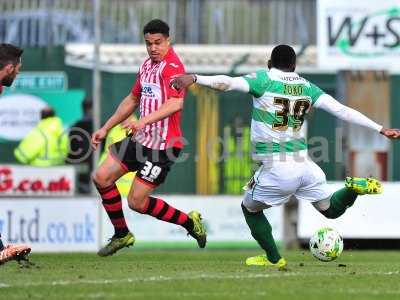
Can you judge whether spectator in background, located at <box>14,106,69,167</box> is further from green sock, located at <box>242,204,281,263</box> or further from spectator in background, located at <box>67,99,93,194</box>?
green sock, located at <box>242,204,281,263</box>

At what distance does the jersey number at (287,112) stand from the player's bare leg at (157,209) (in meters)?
1.90

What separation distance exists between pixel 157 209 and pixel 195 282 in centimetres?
296

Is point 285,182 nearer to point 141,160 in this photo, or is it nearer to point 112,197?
point 141,160

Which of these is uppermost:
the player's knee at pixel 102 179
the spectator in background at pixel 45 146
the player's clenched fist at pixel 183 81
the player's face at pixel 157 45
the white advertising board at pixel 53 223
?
the player's face at pixel 157 45

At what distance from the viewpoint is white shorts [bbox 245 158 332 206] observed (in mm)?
11055

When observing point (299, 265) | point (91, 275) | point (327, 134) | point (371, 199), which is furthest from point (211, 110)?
point (91, 275)

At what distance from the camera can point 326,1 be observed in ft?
72.4

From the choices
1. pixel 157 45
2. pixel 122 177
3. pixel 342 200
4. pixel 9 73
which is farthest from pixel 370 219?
pixel 9 73

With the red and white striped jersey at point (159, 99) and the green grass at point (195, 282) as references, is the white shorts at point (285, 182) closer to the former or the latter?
the green grass at point (195, 282)

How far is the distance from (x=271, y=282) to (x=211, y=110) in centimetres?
1233

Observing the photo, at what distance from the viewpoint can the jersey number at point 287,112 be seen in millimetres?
11008

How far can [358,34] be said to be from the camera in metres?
22.0

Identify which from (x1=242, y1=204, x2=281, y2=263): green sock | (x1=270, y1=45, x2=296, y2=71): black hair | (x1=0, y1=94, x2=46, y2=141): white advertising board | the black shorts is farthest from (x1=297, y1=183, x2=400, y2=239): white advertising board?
(x1=270, y1=45, x2=296, y2=71): black hair

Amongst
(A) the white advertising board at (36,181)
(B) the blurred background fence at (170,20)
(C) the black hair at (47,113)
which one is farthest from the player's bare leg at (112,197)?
(B) the blurred background fence at (170,20)
